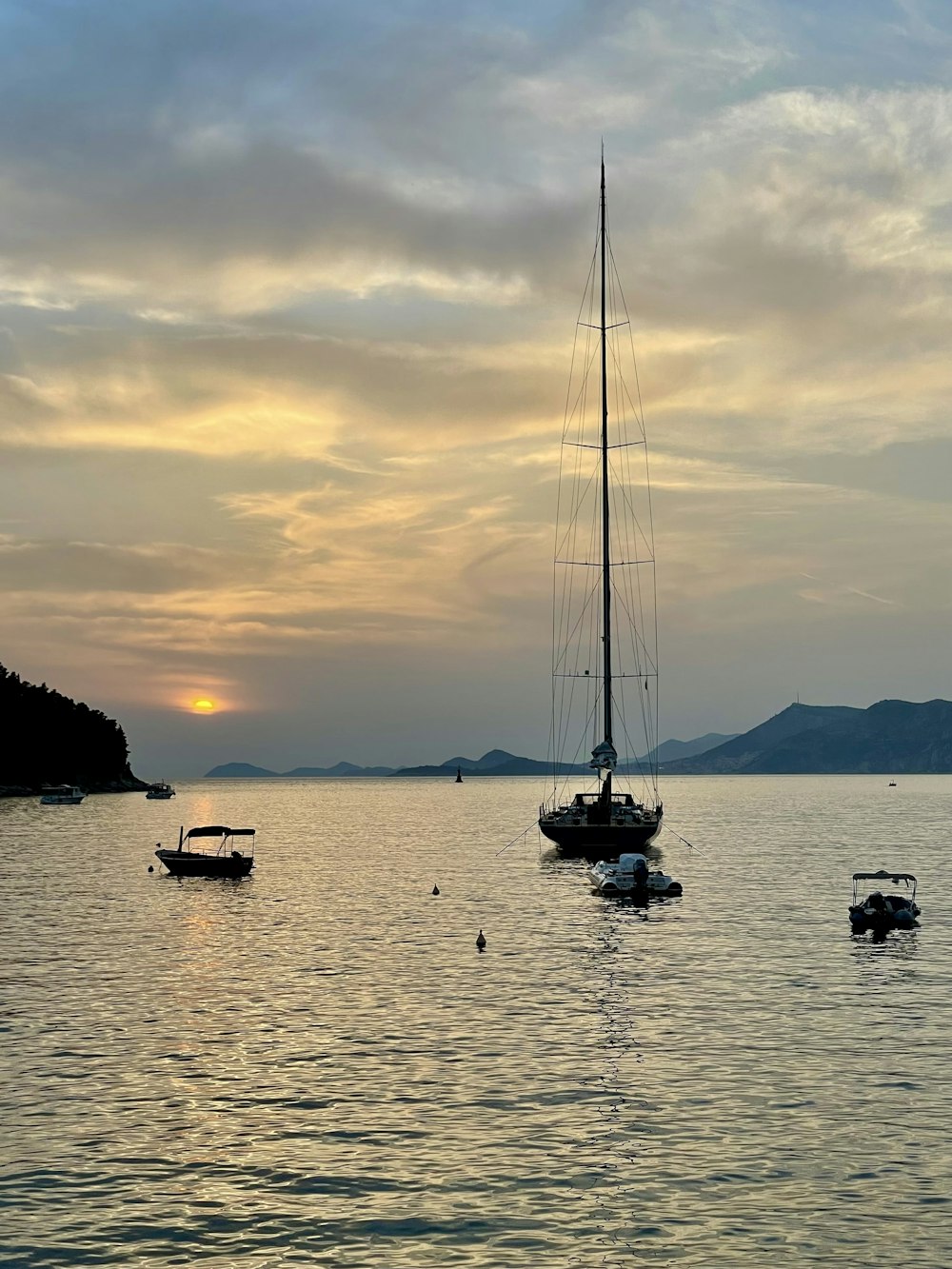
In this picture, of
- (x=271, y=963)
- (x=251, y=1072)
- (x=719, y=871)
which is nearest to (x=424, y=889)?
(x=719, y=871)

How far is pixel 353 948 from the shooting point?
60.0 metres

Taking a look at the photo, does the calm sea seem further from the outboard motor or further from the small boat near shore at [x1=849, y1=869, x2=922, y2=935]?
the outboard motor

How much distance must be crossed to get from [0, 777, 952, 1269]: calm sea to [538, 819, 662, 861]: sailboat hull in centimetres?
2808

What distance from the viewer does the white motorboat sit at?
262 ft

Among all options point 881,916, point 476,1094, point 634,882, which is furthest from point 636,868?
point 476,1094

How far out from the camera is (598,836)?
324ft

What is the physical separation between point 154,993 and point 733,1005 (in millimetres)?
21079

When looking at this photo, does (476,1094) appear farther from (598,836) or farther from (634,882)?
(598,836)

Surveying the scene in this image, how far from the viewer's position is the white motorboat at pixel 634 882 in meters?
80.0

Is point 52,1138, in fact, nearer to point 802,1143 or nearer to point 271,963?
point 802,1143

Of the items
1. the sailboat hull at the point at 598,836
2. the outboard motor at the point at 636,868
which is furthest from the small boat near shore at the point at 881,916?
the sailboat hull at the point at 598,836

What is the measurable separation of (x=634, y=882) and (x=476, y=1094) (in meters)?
51.1

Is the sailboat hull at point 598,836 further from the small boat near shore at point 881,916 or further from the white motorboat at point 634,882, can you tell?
the small boat near shore at point 881,916

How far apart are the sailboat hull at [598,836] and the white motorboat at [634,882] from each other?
12.1 meters
